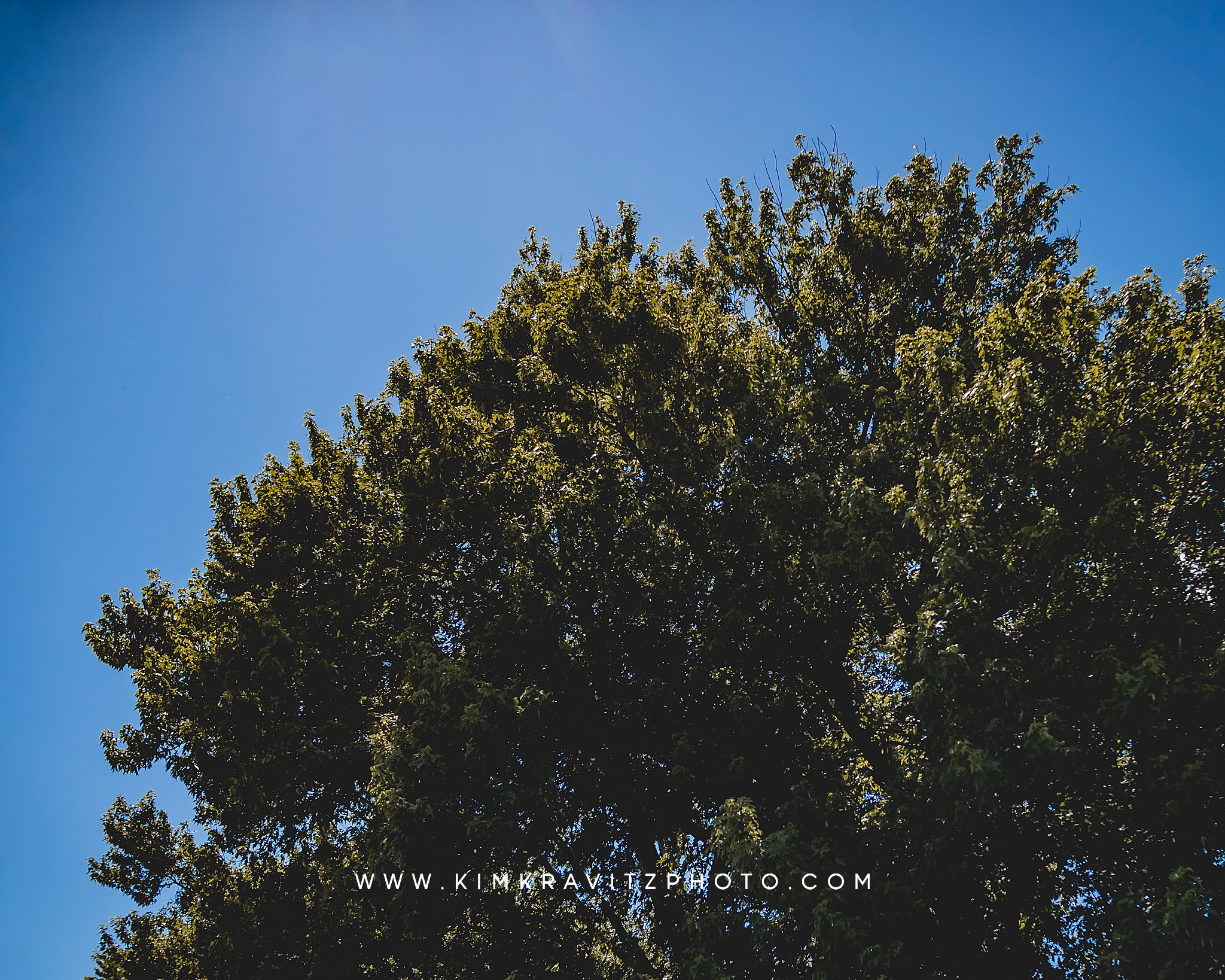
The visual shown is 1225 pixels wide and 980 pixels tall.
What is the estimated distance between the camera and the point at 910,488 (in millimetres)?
9469

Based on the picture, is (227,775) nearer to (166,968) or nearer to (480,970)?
(480,970)

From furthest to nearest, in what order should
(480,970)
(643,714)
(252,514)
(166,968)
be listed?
(166,968)
(252,514)
(643,714)
(480,970)

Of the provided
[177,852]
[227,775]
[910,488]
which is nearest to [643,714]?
[910,488]

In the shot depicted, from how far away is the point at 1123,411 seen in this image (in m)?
7.01

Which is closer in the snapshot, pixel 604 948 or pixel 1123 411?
pixel 1123 411

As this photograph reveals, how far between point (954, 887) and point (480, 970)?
5872 mm

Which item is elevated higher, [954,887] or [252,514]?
[252,514]

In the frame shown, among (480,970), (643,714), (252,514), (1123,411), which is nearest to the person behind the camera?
(1123,411)

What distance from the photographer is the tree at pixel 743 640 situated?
6.67 metres

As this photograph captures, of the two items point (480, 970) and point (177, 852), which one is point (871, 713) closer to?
point (480, 970)

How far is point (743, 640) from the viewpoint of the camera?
9461 millimetres

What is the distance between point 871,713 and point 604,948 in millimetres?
5201

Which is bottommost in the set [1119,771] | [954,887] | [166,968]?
[166,968]

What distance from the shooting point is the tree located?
6.67 metres
